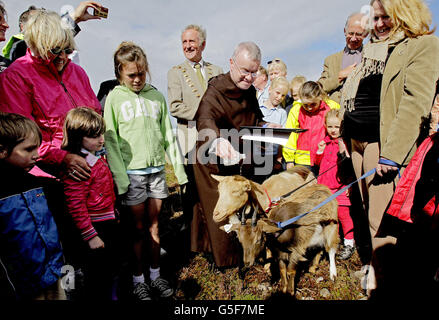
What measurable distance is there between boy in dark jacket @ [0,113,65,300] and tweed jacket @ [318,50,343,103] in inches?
212

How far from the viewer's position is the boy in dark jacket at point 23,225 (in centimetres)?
188

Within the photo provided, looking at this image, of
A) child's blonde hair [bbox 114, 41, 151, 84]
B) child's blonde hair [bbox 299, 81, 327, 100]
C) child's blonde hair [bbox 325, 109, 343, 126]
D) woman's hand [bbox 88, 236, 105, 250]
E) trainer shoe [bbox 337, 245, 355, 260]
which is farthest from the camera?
child's blonde hair [bbox 299, 81, 327, 100]

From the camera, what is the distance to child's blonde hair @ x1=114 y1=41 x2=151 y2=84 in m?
3.04

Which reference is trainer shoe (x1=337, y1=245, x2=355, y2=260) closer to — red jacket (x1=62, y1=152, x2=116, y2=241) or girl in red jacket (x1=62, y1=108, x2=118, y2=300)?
girl in red jacket (x1=62, y1=108, x2=118, y2=300)

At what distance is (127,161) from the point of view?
3125 millimetres

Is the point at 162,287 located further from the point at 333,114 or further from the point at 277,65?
the point at 277,65

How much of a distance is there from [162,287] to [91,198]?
1514 millimetres

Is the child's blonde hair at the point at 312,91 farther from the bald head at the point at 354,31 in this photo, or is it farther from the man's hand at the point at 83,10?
the man's hand at the point at 83,10

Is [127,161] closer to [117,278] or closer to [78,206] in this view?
[78,206]

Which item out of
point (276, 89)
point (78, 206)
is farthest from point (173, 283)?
point (276, 89)

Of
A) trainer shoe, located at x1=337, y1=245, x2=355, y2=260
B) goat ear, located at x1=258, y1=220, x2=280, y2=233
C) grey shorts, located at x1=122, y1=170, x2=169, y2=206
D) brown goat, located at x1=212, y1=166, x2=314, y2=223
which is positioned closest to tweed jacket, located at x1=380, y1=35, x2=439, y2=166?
goat ear, located at x1=258, y1=220, x2=280, y2=233

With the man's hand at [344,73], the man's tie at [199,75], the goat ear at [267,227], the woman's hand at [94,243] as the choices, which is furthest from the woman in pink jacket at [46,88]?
the man's hand at [344,73]

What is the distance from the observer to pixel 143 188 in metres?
3.18
